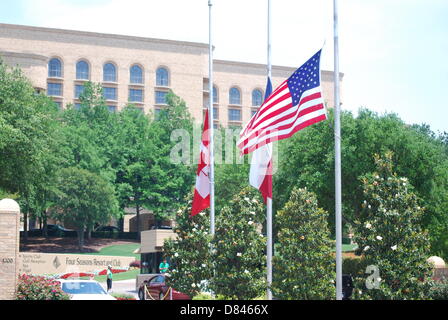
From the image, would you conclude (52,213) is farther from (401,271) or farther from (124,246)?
(401,271)

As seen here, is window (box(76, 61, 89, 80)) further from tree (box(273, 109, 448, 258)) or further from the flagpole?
the flagpole

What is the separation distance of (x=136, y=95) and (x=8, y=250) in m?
77.1

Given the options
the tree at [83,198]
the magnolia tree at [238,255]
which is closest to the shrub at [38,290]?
the magnolia tree at [238,255]

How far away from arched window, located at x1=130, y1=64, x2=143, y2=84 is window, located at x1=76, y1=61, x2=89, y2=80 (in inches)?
249

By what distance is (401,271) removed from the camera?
850 inches

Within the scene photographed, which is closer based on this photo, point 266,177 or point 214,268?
point 266,177

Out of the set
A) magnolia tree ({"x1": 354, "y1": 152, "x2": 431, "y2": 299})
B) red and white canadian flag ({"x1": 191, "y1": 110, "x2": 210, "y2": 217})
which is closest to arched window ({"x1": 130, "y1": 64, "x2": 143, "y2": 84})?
red and white canadian flag ({"x1": 191, "y1": 110, "x2": 210, "y2": 217})

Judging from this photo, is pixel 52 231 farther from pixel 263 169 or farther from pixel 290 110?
pixel 290 110

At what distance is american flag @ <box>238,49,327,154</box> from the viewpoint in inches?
774

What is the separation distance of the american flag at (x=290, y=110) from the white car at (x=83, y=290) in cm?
847

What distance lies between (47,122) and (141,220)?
39937mm

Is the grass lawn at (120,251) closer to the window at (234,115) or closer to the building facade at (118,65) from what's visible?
the building facade at (118,65)

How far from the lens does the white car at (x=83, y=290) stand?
26.8 m

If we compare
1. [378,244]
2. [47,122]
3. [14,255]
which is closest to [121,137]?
[47,122]
